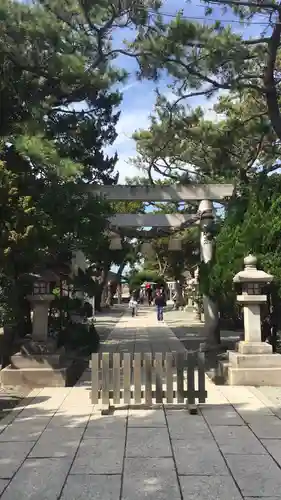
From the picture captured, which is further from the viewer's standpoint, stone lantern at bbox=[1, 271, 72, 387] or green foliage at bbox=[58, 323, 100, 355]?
green foliage at bbox=[58, 323, 100, 355]

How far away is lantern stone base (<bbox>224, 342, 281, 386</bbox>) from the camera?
8516mm

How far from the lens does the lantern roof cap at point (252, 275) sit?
8852 mm

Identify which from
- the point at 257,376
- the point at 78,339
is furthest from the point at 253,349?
the point at 78,339

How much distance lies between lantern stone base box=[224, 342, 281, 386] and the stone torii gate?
13.9 feet

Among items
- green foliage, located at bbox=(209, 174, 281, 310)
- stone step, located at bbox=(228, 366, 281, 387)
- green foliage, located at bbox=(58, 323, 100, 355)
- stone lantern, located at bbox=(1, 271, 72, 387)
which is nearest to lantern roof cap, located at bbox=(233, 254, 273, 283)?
green foliage, located at bbox=(209, 174, 281, 310)

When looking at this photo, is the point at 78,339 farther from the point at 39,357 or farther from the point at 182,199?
the point at 182,199

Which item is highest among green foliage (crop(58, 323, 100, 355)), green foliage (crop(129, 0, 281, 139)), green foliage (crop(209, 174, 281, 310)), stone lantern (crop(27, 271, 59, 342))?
green foliage (crop(129, 0, 281, 139))

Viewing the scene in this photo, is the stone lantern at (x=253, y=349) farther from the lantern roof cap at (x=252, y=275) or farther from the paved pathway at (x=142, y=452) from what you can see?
the paved pathway at (x=142, y=452)

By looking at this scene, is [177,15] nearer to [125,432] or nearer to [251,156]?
[251,156]

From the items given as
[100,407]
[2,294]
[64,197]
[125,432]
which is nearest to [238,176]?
[64,197]

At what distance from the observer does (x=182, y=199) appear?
547 inches

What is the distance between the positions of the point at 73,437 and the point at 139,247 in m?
14.1

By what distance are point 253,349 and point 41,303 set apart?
12.6 feet

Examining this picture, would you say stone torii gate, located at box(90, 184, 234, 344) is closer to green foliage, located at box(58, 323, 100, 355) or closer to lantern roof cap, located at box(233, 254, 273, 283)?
green foliage, located at box(58, 323, 100, 355)
